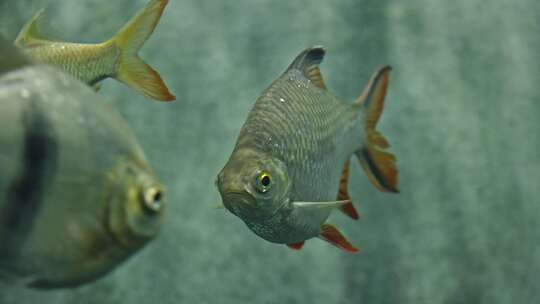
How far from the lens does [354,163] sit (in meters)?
4.02

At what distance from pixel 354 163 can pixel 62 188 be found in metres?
3.48

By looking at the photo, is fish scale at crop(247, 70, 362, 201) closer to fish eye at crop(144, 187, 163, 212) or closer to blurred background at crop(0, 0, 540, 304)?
fish eye at crop(144, 187, 163, 212)

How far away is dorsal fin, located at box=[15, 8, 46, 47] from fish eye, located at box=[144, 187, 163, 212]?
107 cm

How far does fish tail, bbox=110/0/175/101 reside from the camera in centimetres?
141

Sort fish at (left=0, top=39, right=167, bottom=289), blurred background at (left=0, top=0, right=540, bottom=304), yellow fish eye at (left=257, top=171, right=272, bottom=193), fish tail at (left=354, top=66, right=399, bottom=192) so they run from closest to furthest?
fish at (left=0, top=39, right=167, bottom=289) < yellow fish eye at (left=257, top=171, right=272, bottom=193) < fish tail at (left=354, top=66, right=399, bottom=192) < blurred background at (left=0, top=0, right=540, bottom=304)

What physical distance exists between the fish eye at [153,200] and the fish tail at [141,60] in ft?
2.42

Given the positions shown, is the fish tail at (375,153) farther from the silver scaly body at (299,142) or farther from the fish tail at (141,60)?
the fish tail at (141,60)

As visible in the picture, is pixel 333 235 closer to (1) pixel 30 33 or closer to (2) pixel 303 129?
(2) pixel 303 129

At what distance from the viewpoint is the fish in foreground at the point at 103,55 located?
4.88 feet

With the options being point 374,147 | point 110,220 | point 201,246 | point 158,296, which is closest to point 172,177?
point 201,246

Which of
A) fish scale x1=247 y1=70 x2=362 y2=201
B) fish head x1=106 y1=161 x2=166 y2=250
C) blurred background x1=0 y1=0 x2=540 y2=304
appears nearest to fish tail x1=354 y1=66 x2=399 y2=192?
fish scale x1=247 y1=70 x2=362 y2=201

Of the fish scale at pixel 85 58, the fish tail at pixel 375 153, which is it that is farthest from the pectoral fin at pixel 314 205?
the fish scale at pixel 85 58

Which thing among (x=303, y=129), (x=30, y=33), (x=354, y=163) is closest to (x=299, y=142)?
(x=303, y=129)

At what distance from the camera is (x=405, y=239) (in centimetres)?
400
